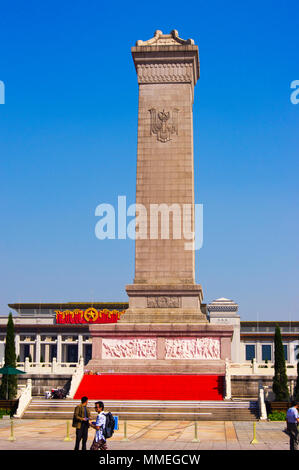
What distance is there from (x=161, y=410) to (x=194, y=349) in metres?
11.6

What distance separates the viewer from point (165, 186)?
173ft

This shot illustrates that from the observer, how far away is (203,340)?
48781 millimetres

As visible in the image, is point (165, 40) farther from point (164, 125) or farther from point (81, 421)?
point (81, 421)

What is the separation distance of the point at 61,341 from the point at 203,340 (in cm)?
6531

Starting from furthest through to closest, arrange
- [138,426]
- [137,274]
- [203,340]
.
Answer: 1. [137,274]
2. [203,340]
3. [138,426]

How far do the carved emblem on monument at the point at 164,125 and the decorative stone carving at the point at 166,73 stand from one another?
107 inches

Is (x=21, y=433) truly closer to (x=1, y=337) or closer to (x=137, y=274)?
(x=137, y=274)

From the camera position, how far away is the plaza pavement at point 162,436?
81.1 ft

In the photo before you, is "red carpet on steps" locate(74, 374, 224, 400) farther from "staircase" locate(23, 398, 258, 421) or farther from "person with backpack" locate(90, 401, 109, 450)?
"person with backpack" locate(90, 401, 109, 450)

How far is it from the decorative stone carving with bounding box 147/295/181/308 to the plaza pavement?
1672 centimetres

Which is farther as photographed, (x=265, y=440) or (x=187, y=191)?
(x=187, y=191)

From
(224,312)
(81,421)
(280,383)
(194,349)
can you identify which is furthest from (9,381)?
(224,312)

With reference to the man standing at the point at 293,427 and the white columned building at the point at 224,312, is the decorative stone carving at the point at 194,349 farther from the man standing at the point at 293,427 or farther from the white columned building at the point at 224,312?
the white columned building at the point at 224,312
